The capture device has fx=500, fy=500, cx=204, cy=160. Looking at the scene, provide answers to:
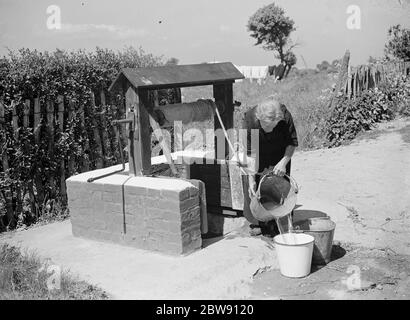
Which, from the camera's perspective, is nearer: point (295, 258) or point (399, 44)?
point (295, 258)

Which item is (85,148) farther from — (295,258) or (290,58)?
(290,58)

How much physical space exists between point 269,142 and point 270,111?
58 cm

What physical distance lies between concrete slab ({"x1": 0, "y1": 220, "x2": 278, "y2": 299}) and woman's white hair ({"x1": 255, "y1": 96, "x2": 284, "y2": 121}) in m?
1.47

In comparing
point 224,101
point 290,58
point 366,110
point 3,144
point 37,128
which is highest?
point 290,58

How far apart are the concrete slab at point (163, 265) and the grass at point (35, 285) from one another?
242 millimetres

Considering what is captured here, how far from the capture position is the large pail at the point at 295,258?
186 inches

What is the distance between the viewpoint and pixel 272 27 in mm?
48375

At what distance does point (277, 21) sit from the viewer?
1882 inches

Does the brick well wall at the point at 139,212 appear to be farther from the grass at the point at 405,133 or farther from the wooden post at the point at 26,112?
the grass at the point at 405,133

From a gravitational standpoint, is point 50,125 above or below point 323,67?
below

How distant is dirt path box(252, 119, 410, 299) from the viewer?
4652mm

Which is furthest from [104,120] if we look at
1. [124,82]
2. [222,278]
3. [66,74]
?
[222,278]

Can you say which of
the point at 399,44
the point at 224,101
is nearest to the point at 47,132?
the point at 224,101

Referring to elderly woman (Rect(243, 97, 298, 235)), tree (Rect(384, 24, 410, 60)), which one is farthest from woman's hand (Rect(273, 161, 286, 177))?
tree (Rect(384, 24, 410, 60))
